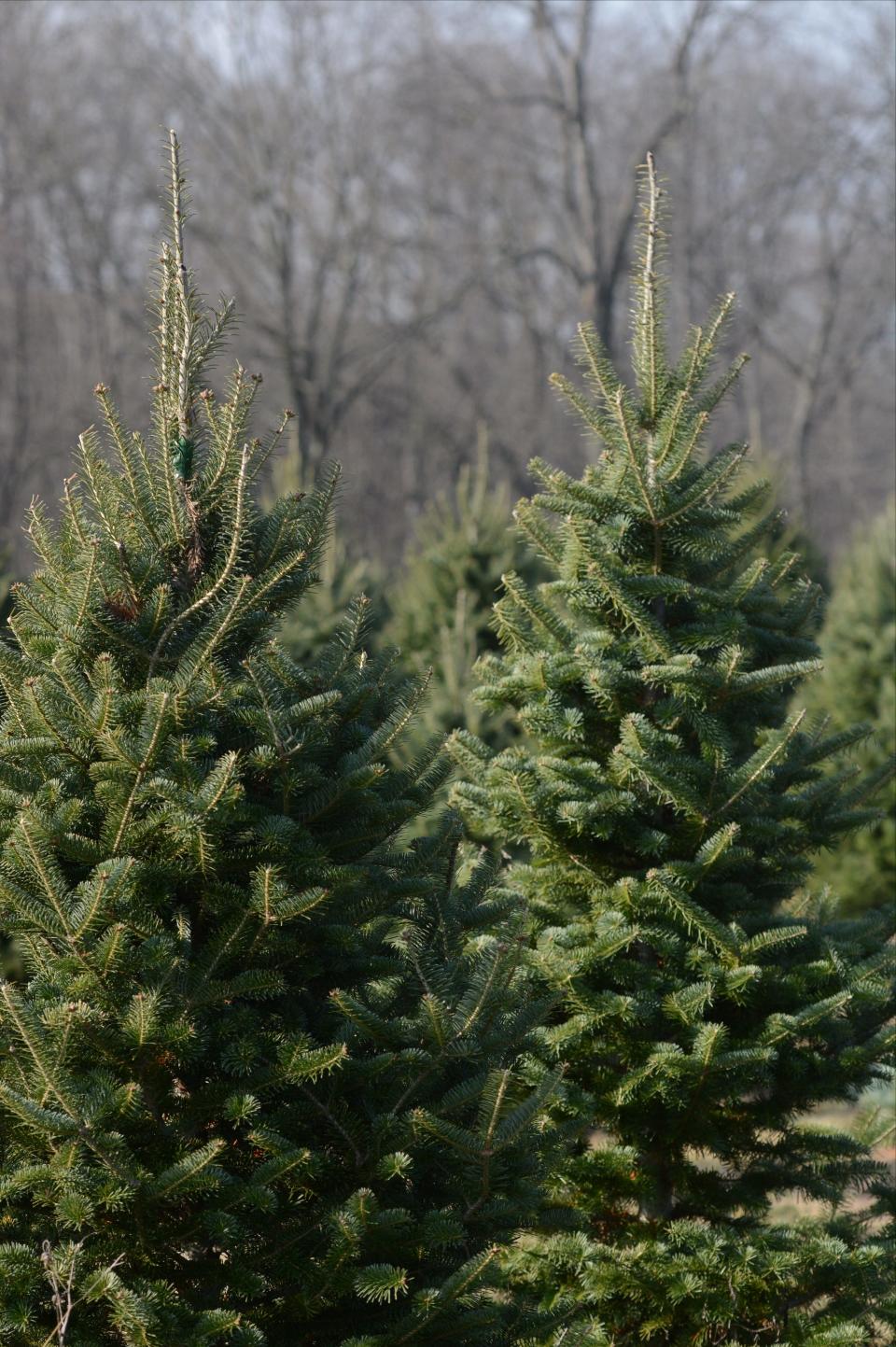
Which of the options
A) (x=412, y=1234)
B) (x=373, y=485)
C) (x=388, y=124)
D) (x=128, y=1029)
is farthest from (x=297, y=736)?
(x=373, y=485)

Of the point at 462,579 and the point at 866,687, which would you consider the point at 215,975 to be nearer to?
the point at 462,579

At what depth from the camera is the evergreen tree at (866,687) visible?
962 centimetres

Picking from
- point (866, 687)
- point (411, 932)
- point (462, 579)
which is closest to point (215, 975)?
point (411, 932)

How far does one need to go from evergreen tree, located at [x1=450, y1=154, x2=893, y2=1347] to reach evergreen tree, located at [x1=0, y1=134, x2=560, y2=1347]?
84 centimetres

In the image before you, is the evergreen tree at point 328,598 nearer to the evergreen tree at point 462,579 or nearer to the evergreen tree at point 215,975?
the evergreen tree at point 462,579

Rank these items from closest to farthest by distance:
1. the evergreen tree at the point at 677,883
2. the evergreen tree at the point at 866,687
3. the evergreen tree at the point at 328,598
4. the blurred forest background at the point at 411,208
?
the evergreen tree at the point at 677,883 < the evergreen tree at the point at 866,687 < the evergreen tree at the point at 328,598 < the blurred forest background at the point at 411,208

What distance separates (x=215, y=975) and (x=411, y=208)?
28539mm

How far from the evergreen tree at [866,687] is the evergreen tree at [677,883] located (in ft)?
17.5

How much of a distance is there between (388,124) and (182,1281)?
25144 mm

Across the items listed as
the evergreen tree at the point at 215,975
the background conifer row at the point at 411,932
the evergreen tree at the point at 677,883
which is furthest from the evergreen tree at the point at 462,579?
the evergreen tree at the point at 215,975

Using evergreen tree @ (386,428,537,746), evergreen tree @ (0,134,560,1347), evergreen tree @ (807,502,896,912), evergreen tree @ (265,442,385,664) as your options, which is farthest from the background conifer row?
evergreen tree @ (807,502,896,912)

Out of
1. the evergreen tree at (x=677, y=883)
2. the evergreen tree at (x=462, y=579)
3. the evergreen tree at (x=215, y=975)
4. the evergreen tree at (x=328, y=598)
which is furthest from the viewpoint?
the evergreen tree at (x=328, y=598)

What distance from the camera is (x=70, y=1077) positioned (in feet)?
8.16

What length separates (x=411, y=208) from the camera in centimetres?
2908
